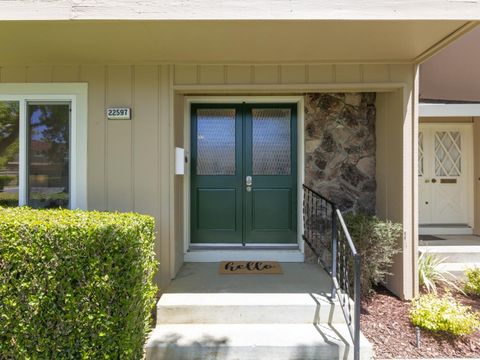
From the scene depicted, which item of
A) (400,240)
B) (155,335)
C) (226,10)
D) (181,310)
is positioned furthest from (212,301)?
(226,10)

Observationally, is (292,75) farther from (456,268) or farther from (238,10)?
(456,268)

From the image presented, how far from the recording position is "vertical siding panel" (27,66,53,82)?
3742 mm

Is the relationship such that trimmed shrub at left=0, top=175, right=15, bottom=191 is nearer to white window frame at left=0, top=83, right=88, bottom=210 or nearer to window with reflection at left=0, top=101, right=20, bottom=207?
window with reflection at left=0, top=101, right=20, bottom=207

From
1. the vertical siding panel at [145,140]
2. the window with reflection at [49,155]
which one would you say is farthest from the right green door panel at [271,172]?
the window with reflection at [49,155]

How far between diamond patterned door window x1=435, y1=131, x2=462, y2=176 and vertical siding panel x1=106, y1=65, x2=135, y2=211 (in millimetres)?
5236

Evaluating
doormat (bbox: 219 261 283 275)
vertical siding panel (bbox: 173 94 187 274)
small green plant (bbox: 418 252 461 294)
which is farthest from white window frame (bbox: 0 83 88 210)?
small green plant (bbox: 418 252 461 294)

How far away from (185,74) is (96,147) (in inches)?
50.5

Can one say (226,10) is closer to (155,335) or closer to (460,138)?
(155,335)

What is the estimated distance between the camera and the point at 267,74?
145 inches

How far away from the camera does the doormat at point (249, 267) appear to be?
3869 mm

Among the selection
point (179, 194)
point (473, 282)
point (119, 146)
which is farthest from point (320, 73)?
point (473, 282)

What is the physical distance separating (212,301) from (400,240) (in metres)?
2.20

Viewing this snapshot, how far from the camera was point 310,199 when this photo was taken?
4.34m

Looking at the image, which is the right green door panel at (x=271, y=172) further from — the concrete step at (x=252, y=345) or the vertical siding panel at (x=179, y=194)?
the concrete step at (x=252, y=345)
